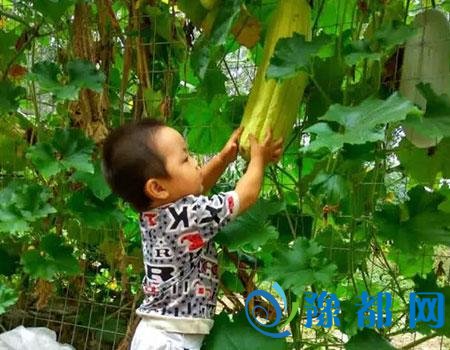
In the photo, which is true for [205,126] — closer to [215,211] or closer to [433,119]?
[215,211]

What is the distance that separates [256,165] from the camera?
3.77 feet

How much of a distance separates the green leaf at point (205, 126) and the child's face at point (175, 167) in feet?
1.11

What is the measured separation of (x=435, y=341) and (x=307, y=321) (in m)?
0.71

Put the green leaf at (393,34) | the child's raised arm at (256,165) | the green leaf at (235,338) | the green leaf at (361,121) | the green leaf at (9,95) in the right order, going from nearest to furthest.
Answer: the green leaf at (361,121), the green leaf at (393,34), the child's raised arm at (256,165), the green leaf at (235,338), the green leaf at (9,95)

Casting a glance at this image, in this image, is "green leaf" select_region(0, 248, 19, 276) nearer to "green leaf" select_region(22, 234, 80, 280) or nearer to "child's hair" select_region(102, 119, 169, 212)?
"green leaf" select_region(22, 234, 80, 280)

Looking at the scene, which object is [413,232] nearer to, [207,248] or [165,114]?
[207,248]

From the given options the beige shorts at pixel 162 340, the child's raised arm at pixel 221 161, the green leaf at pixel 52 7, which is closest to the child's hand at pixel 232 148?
Result: the child's raised arm at pixel 221 161

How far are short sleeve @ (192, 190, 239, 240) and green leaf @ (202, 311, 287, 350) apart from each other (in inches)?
8.3

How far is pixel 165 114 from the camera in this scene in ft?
4.96

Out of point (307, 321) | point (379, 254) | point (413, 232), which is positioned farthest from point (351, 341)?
point (379, 254)

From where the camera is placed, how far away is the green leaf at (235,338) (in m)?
1.26

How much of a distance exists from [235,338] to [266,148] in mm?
361

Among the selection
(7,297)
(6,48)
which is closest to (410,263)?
(7,297)

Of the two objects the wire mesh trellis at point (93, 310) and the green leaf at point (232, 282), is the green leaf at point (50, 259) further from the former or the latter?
the green leaf at point (232, 282)
